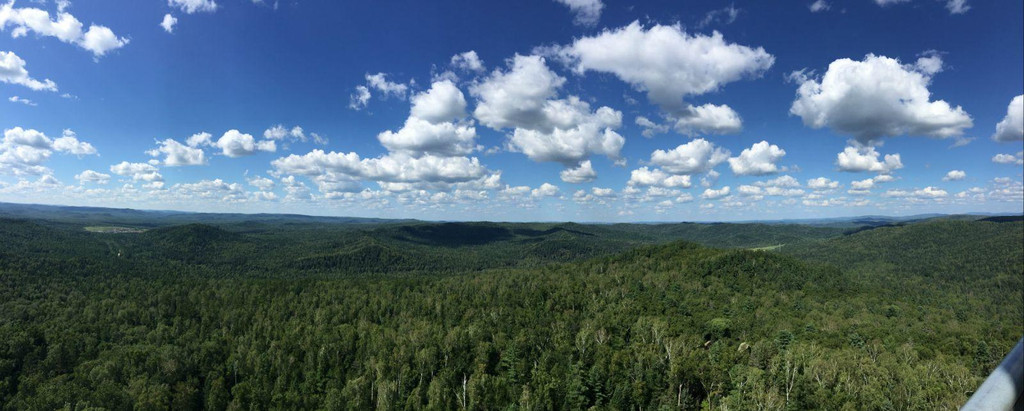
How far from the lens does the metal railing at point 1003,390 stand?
12.6 ft

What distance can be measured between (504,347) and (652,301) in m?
67.6

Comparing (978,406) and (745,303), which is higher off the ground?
(978,406)

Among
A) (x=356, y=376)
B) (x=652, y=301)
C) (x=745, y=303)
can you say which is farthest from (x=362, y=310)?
(x=745, y=303)

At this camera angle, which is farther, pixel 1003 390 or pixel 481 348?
pixel 481 348

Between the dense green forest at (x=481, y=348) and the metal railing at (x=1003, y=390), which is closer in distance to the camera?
the metal railing at (x=1003, y=390)

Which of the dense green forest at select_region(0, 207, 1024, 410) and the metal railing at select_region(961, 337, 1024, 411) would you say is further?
the dense green forest at select_region(0, 207, 1024, 410)

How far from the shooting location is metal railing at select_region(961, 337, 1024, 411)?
3.83 metres

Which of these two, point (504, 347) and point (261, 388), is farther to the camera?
point (504, 347)

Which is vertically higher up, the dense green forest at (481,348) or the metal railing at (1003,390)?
the metal railing at (1003,390)

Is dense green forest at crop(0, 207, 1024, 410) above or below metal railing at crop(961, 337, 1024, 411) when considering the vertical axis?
below

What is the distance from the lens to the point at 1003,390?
12.8ft

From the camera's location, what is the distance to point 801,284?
195 metres

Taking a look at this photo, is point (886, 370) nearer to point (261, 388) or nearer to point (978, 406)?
point (978, 406)

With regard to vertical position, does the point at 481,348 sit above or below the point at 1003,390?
below
